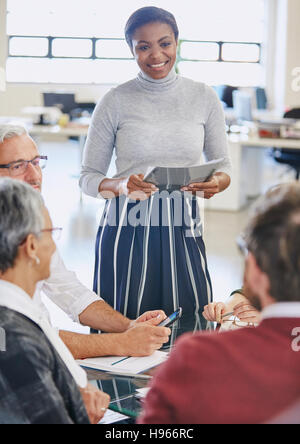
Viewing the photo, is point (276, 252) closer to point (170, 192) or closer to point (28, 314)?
point (28, 314)

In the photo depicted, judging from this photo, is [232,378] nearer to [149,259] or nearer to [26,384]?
[26,384]

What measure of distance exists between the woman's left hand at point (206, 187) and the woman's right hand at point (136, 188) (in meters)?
0.13

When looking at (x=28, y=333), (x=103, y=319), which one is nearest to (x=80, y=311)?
(x=103, y=319)

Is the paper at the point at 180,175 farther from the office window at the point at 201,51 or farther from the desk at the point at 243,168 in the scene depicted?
the office window at the point at 201,51

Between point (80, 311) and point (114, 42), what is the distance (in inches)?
430

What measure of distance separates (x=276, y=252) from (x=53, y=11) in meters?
11.9

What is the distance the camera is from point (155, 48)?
2402 mm

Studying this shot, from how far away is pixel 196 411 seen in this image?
3.55ft

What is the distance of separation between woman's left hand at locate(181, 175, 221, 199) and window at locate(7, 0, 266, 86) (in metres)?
9.90

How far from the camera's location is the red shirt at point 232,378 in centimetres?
106

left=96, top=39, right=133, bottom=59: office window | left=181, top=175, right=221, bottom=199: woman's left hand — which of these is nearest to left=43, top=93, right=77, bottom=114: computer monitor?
left=96, top=39, right=133, bottom=59: office window

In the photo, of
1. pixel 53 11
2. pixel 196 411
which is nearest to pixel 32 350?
pixel 196 411

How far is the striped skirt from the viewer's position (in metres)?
2.46

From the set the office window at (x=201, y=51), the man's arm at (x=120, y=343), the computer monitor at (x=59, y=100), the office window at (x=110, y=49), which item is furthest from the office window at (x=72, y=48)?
the man's arm at (x=120, y=343)
